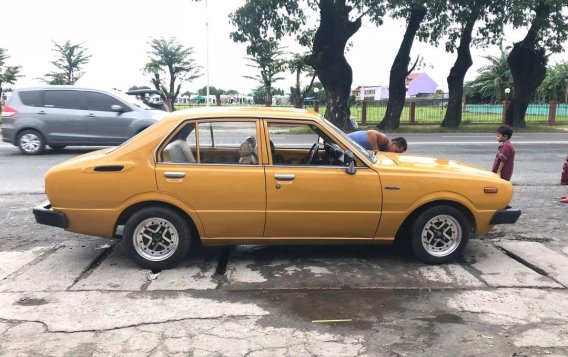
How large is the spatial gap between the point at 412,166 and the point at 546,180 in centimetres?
603

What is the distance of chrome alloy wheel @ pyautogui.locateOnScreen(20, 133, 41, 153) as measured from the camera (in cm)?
1250

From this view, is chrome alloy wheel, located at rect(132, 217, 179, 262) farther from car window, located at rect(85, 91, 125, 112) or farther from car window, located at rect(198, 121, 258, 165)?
car window, located at rect(85, 91, 125, 112)

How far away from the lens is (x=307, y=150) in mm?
5402

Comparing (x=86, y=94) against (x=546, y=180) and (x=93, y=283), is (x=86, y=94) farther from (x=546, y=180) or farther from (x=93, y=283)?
(x=546, y=180)

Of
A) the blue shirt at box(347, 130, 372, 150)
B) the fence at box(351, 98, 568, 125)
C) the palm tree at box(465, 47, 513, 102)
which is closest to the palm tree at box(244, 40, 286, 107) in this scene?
the fence at box(351, 98, 568, 125)

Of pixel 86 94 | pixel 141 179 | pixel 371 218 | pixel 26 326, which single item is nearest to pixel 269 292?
pixel 371 218

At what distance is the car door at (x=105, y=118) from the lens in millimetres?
12344

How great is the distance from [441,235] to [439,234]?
0.02 meters

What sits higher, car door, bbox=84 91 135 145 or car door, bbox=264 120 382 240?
car door, bbox=84 91 135 145

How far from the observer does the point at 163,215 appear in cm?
454

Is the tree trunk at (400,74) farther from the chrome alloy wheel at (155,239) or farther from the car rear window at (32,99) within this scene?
the chrome alloy wheel at (155,239)

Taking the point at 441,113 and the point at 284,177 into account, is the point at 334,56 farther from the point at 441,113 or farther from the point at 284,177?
the point at 284,177

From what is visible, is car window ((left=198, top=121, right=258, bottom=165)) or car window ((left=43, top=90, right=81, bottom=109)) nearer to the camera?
car window ((left=198, top=121, right=258, bottom=165))

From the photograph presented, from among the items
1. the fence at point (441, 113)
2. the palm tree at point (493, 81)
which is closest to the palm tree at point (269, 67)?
the fence at point (441, 113)
